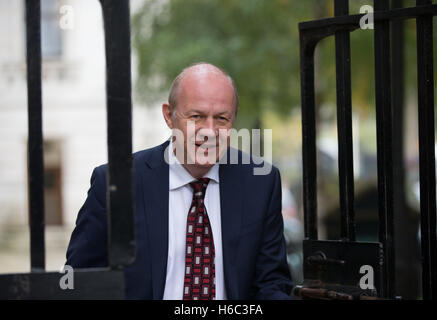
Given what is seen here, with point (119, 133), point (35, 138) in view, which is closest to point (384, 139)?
point (119, 133)

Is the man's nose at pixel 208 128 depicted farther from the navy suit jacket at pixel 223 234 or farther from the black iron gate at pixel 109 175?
the black iron gate at pixel 109 175

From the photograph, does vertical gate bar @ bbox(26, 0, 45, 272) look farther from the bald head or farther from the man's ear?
the man's ear

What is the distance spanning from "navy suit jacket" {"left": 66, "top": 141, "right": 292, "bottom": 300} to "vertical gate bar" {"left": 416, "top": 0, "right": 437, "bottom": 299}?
0.54 meters

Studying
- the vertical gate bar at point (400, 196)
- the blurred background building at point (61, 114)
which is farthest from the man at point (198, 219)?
the blurred background building at point (61, 114)

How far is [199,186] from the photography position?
2850 mm

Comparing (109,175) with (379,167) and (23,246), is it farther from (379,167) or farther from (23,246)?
(23,246)

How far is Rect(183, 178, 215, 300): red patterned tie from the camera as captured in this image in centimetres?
267

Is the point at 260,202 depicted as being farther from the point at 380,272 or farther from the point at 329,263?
the point at 380,272

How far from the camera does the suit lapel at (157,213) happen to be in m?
2.65

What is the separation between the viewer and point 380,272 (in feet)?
8.50

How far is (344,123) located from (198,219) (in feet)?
2.24

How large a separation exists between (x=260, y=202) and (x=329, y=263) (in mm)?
391

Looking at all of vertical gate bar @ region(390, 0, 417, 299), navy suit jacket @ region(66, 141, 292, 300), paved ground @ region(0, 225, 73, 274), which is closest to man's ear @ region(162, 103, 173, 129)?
navy suit jacket @ region(66, 141, 292, 300)
